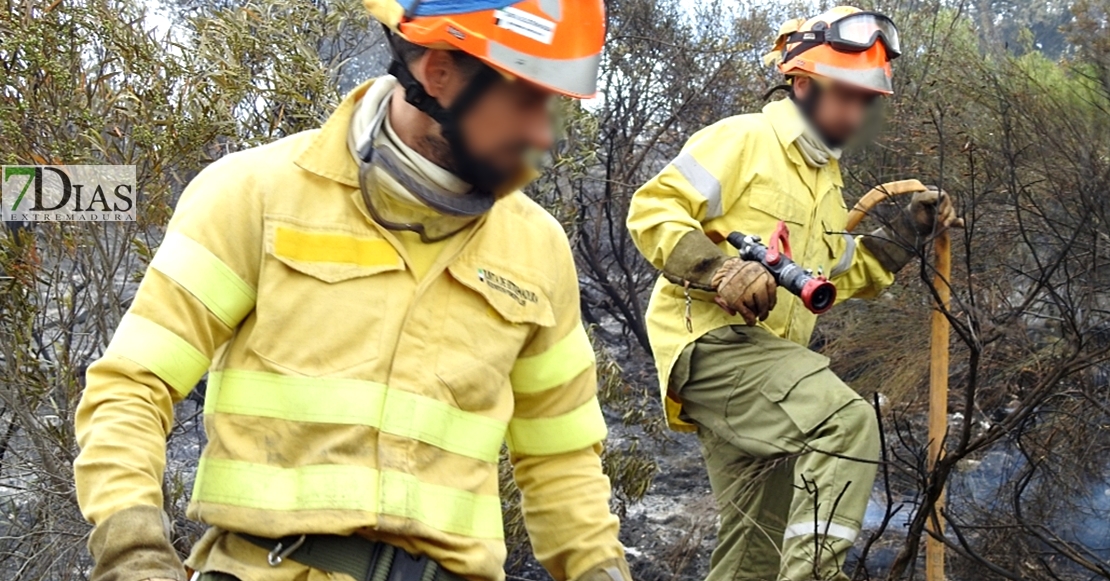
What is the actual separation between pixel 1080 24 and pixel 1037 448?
2.44 metres

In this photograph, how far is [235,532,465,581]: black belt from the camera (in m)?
2.19

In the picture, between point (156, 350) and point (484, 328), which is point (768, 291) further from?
point (156, 350)

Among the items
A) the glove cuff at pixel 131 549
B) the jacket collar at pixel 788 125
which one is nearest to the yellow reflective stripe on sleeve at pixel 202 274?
the glove cuff at pixel 131 549

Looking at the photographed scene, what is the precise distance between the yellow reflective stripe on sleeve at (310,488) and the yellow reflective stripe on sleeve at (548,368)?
0.43 m

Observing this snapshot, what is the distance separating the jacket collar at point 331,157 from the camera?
2.32 m

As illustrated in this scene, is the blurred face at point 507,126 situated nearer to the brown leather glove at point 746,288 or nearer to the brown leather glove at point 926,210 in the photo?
the brown leather glove at point 746,288

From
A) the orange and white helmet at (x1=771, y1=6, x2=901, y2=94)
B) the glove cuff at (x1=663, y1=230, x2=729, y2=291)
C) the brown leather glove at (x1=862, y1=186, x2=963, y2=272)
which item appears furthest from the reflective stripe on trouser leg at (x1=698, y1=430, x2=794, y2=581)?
the orange and white helmet at (x1=771, y1=6, x2=901, y2=94)

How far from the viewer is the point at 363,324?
89.0 inches

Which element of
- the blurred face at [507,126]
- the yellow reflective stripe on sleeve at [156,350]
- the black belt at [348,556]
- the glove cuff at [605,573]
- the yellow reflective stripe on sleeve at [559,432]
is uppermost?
the blurred face at [507,126]

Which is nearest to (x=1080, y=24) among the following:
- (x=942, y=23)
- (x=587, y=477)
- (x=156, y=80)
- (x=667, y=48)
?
(x=942, y=23)

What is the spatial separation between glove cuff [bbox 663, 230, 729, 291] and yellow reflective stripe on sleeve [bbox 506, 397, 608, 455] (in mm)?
1579

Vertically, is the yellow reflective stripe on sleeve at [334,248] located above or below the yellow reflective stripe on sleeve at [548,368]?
above

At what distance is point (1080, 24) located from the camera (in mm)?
6371

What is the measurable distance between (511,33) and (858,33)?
265 cm
